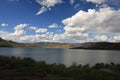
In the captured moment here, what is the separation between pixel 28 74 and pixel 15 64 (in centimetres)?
555

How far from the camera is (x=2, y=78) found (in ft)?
45.7

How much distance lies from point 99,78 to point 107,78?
0.55 meters

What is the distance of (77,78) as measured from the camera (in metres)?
14.1

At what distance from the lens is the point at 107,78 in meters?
14.1

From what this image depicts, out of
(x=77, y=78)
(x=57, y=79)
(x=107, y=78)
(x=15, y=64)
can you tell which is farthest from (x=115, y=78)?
(x=15, y=64)

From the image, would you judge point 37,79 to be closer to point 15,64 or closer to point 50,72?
point 50,72

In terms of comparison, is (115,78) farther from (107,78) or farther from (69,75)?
(69,75)

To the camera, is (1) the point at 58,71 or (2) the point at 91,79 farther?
(1) the point at 58,71

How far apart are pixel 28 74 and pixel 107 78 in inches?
228

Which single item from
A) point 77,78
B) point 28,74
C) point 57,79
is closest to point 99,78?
point 77,78

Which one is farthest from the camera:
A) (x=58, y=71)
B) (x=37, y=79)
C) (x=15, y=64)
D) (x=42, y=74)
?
(x=15, y=64)

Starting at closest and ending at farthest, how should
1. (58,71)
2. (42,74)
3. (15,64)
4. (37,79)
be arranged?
(37,79) < (42,74) < (58,71) < (15,64)

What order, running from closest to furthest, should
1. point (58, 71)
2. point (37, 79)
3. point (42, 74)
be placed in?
point (37, 79) → point (42, 74) → point (58, 71)

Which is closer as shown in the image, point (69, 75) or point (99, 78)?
point (99, 78)
